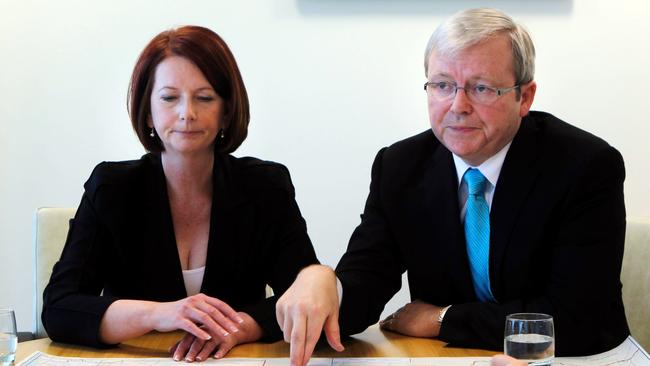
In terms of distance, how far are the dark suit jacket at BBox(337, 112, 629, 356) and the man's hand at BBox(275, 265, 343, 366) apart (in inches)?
7.6

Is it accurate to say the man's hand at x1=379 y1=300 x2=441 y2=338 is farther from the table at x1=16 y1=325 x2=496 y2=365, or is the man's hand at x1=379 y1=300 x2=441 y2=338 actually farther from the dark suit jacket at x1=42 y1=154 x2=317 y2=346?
the dark suit jacket at x1=42 y1=154 x2=317 y2=346

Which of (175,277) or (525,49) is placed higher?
(525,49)

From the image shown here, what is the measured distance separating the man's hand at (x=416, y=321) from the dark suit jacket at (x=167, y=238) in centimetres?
32

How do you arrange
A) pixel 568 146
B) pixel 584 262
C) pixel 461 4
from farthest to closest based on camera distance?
pixel 461 4
pixel 568 146
pixel 584 262

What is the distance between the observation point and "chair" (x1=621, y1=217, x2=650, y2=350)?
2.58 m

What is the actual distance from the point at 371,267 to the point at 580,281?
538mm

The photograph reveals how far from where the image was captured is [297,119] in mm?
3688

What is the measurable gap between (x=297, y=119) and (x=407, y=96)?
460 millimetres

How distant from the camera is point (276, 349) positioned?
6.84ft

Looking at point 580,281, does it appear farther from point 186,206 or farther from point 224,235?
point 186,206

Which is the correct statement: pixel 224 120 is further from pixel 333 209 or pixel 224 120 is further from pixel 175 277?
pixel 333 209

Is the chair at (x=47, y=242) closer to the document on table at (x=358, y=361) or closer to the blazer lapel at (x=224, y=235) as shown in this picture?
the blazer lapel at (x=224, y=235)

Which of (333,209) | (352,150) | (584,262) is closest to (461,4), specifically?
(352,150)

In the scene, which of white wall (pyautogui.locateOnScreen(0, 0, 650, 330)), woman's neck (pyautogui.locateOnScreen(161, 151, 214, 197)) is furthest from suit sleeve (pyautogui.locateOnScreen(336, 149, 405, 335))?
white wall (pyautogui.locateOnScreen(0, 0, 650, 330))
